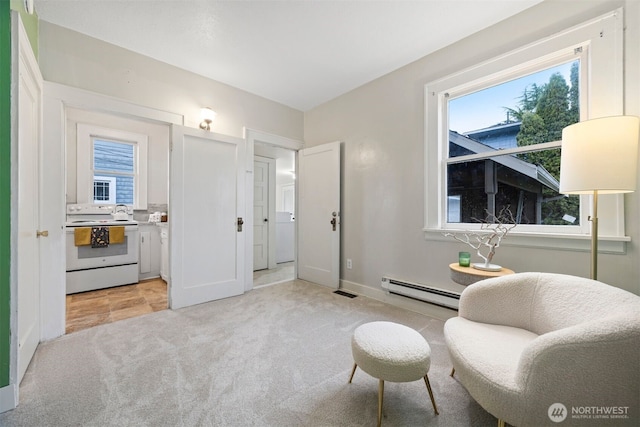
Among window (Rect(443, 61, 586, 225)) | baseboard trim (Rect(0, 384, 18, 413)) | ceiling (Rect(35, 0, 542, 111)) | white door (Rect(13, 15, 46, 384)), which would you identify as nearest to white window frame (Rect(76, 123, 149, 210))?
ceiling (Rect(35, 0, 542, 111))

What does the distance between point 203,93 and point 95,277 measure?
2.82m

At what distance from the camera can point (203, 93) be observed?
121 inches

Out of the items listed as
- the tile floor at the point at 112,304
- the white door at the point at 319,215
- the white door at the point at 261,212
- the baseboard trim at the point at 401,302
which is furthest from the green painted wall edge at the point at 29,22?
the baseboard trim at the point at 401,302

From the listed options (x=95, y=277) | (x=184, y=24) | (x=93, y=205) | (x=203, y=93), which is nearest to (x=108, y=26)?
(x=184, y=24)

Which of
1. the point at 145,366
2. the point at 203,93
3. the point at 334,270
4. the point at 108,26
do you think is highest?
the point at 108,26

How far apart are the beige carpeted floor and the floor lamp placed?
1.38 m

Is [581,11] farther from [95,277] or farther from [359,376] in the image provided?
[95,277]

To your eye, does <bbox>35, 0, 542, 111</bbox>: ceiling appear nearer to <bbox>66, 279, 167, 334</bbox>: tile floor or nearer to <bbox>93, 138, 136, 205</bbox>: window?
<bbox>93, 138, 136, 205</bbox>: window

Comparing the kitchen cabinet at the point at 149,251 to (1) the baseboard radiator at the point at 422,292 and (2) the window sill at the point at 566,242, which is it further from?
(2) the window sill at the point at 566,242


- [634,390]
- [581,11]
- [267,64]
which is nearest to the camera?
[634,390]

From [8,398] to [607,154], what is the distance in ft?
11.2

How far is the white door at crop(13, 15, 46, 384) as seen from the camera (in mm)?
1551

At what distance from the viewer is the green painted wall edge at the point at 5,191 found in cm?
130

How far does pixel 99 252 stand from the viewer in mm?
3465
